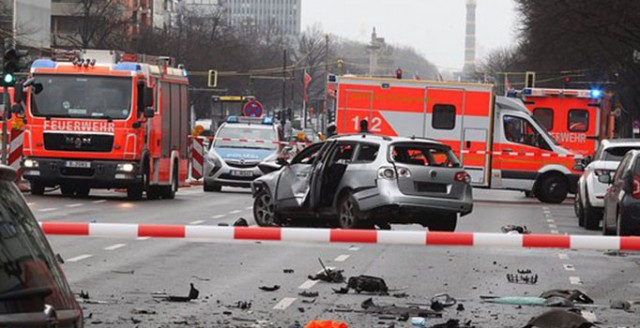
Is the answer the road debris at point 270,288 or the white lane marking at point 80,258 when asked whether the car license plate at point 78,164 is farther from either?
the road debris at point 270,288

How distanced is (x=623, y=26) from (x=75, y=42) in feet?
178

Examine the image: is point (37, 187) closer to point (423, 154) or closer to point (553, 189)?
point (423, 154)

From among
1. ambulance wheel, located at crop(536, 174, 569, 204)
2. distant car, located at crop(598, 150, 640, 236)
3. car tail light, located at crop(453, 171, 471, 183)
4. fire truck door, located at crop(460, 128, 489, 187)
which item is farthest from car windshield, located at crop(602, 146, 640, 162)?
ambulance wheel, located at crop(536, 174, 569, 204)

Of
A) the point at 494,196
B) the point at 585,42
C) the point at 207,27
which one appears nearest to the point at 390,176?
the point at 494,196

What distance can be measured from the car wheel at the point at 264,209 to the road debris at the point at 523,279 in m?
7.46

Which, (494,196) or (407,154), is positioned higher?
(407,154)

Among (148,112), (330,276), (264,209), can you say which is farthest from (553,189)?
(330,276)

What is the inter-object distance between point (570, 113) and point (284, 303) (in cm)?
3358

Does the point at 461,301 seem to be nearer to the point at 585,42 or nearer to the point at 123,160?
the point at 123,160

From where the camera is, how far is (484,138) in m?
37.8

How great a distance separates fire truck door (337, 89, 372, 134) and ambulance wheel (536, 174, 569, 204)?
467 cm

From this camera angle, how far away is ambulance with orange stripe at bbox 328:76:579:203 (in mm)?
37469

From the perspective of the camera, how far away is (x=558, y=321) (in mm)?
11766

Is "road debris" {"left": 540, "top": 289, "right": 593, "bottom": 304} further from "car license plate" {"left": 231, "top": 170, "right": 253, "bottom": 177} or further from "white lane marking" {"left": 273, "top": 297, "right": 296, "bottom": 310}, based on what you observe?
"car license plate" {"left": 231, "top": 170, "right": 253, "bottom": 177}
